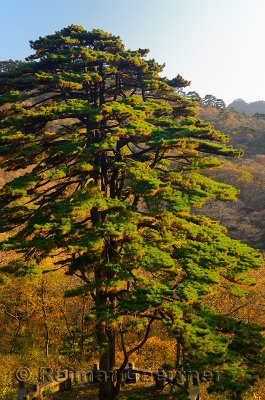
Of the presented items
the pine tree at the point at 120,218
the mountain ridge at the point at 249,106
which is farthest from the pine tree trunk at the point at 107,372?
the mountain ridge at the point at 249,106

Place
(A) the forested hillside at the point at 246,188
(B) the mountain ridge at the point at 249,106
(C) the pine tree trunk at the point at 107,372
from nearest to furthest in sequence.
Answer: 1. (C) the pine tree trunk at the point at 107,372
2. (A) the forested hillside at the point at 246,188
3. (B) the mountain ridge at the point at 249,106

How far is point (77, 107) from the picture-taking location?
36.6 ft

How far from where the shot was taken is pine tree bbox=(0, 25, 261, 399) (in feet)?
28.3

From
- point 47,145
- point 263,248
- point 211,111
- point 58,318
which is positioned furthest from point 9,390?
point 211,111

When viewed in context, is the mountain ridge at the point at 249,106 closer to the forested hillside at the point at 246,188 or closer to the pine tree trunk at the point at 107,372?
the forested hillside at the point at 246,188

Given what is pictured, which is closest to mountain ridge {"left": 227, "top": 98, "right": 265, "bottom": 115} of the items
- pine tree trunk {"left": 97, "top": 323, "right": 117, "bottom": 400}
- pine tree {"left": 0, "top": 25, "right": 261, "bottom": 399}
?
pine tree {"left": 0, "top": 25, "right": 261, "bottom": 399}

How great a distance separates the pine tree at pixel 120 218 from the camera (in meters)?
8.64

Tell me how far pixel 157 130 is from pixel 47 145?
398cm

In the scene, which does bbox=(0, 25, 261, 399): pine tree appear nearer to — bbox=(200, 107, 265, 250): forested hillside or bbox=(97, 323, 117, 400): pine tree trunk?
bbox=(97, 323, 117, 400): pine tree trunk

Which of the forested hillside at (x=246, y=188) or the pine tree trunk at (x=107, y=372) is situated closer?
the pine tree trunk at (x=107, y=372)

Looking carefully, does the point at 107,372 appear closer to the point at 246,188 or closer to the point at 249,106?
the point at 246,188

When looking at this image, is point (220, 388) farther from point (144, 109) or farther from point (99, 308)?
point (144, 109)

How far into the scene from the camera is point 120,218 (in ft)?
32.2

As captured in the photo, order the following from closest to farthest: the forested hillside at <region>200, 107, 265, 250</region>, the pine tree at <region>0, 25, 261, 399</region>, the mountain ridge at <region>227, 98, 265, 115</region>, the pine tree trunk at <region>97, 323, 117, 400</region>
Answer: the pine tree at <region>0, 25, 261, 399</region>, the pine tree trunk at <region>97, 323, 117, 400</region>, the forested hillside at <region>200, 107, 265, 250</region>, the mountain ridge at <region>227, 98, 265, 115</region>
